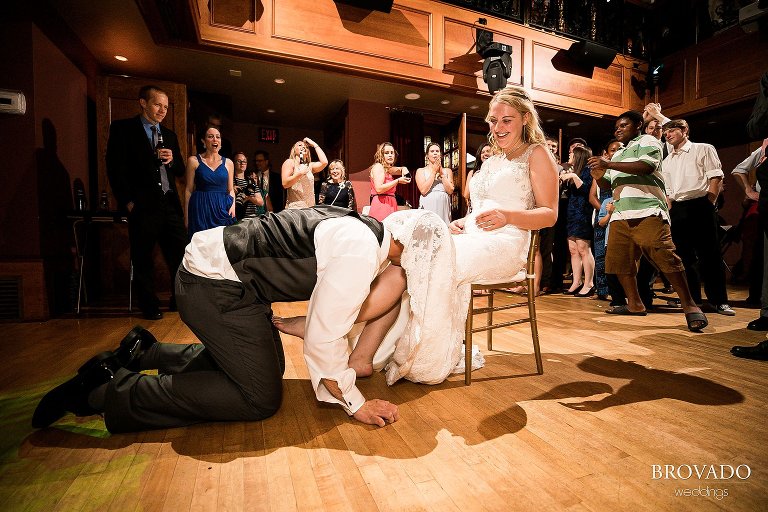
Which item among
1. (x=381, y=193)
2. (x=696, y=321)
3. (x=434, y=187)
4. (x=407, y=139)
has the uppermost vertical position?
(x=407, y=139)

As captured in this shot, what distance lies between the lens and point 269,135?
7.75 meters

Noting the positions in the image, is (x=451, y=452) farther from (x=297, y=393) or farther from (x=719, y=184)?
(x=719, y=184)

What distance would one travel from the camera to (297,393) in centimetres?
165

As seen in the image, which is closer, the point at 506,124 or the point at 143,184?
the point at 506,124

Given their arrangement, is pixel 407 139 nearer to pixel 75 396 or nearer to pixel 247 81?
pixel 247 81

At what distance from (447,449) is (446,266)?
0.67 meters

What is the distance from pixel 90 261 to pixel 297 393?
3844 mm

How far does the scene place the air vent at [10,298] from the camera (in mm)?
2963

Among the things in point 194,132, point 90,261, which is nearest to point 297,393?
point 90,261

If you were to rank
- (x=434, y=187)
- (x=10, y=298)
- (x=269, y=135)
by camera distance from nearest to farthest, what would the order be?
1. (x=10, y=298)
2. (x=434, y=187)
3. (x=269, y=135)

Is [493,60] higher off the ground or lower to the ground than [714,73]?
lower

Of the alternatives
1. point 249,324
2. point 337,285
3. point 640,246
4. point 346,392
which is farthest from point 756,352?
point 249,324

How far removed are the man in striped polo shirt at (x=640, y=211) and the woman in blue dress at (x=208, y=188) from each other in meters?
3.13

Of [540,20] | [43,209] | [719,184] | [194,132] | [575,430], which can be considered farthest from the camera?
[540,20]
